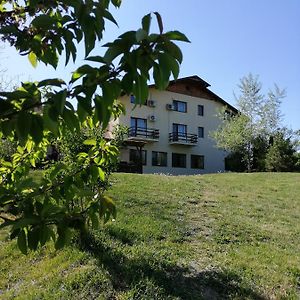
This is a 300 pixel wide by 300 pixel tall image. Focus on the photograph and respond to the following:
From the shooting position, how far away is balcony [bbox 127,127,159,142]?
36469 millimetres

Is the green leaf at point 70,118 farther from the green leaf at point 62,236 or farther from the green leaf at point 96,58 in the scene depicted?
the green leaf at point 62,236

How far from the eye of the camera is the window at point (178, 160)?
1582 inches

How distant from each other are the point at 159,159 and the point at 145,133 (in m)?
3.11

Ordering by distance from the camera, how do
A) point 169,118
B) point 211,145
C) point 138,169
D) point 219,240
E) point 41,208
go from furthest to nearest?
1. point 211,145
2. point 169,118
3. point 138,169
4. point 219,240
5. point 41,208

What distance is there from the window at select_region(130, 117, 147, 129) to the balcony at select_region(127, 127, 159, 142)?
0.28 m

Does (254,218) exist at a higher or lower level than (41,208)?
lower

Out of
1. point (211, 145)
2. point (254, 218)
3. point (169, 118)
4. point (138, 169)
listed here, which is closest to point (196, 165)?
point (211, 145)

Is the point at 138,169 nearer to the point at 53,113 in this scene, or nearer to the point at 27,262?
the point at 27,262

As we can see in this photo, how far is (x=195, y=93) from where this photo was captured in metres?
41.4

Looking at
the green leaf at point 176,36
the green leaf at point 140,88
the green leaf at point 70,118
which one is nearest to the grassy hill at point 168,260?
the green leaf at point 70,118

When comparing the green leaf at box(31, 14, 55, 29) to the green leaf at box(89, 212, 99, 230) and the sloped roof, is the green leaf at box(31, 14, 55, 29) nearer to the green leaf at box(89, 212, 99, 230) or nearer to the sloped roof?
the green leaf at box(89, 212, 99, 230)

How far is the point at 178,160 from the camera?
40.6 metres

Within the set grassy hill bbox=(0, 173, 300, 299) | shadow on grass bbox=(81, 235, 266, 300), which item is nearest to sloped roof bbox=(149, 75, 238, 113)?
grassy hill bbox=(0, 173, 300, 299)

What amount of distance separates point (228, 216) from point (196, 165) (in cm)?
3295
